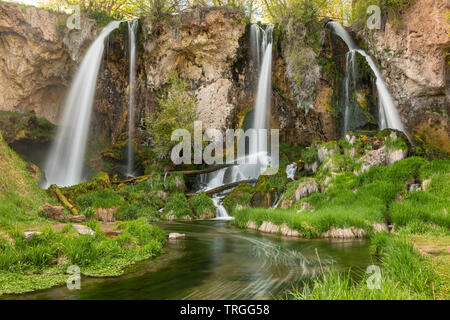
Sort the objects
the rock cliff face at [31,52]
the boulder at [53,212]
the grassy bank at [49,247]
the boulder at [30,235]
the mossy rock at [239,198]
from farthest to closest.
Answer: the rock cliff face at [31,52], the mossy rock at [239,198], the boulder at [53,212], the boulder at [30,235], the grassy bank at [49,247]

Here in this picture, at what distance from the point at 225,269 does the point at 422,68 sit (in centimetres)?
2230

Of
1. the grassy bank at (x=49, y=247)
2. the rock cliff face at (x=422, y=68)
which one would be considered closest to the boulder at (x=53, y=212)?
the grassy bank at (x=49, y=247)

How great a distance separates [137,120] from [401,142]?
81.3 ft

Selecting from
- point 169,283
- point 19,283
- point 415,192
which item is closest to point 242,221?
point 415,192

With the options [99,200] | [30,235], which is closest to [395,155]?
[99,200]

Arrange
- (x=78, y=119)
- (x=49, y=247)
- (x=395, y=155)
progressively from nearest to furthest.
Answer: (x=49, y=247) → (x=395, y=155) → (x=78, y=119)

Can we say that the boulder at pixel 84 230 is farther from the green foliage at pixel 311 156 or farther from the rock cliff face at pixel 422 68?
the rock cliff face at pixel 422 68

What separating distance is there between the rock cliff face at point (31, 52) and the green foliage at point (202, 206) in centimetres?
2173

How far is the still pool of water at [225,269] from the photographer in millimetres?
4906

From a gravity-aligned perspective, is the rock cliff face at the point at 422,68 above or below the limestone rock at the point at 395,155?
above

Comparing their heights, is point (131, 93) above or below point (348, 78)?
above

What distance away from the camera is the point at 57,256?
20.3 ft

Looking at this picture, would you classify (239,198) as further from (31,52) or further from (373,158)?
(31,52)
